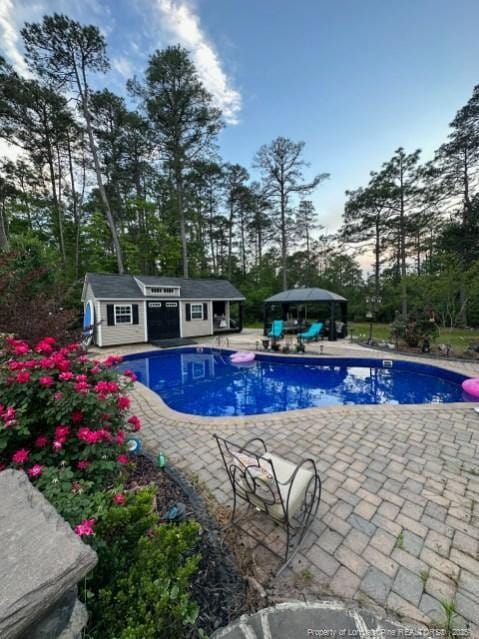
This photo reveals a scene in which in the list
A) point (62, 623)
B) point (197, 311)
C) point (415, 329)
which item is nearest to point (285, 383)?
point (415, 329)

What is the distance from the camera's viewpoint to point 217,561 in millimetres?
1848

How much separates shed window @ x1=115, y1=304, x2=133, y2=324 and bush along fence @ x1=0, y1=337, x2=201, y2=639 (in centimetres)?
1017

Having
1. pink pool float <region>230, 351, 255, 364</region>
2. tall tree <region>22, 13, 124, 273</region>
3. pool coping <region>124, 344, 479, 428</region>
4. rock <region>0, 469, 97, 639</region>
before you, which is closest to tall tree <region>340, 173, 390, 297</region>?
pink pool float <region>230, 351, 255, 364</region>

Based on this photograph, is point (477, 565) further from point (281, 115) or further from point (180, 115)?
point (180, 115)

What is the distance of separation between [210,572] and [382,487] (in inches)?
76.6

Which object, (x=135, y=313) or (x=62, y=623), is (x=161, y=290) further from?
(x=62, y=623)

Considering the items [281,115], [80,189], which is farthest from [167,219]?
[281,115]

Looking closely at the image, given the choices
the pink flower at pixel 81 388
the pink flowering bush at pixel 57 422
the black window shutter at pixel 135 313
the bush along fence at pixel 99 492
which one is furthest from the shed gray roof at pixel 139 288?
the pink flower at pixel 81 388

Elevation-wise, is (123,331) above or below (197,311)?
below

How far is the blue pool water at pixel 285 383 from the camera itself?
6.43m

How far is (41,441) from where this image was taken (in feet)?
6.04

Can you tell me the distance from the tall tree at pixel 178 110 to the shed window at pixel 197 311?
25.7 ft

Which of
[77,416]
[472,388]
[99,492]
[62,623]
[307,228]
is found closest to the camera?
[62,623]

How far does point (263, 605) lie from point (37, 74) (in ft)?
64.5
